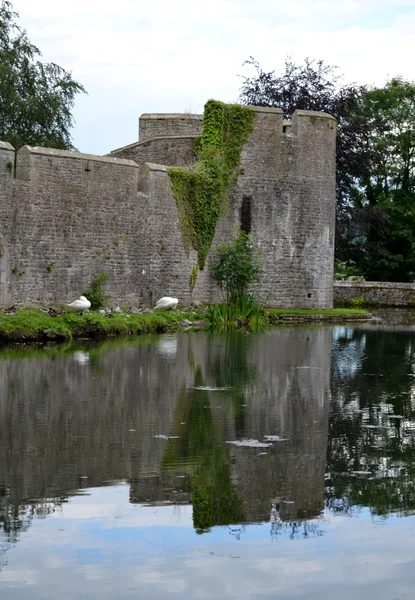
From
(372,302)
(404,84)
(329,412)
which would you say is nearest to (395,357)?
(329,412)

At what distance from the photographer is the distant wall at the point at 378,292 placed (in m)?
36.7

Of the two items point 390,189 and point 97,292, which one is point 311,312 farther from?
point 390,189

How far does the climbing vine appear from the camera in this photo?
86.0ft

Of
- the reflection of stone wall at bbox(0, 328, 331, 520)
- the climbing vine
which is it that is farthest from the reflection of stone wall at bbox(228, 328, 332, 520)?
the climbing vine

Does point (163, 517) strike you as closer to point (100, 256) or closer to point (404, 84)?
point (100, 256)

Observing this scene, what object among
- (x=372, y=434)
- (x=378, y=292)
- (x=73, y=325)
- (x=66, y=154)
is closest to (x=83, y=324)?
(x=73, y=325)

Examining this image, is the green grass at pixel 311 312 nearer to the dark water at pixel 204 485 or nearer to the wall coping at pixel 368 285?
the wall coping at pixel 368 285

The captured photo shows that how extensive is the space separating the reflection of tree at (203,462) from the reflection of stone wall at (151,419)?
0.07m

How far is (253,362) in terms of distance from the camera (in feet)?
50.9

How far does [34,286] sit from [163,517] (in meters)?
15.3

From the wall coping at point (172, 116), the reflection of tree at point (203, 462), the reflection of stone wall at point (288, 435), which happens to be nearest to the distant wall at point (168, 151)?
the wall coping at point (172, 116)

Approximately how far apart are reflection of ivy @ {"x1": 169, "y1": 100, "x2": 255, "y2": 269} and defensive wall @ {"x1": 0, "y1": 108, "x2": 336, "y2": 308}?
0.97 ft

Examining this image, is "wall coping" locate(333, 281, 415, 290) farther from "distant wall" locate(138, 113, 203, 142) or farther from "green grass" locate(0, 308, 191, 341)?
"green grass" locate(0, 308, 191, 341)

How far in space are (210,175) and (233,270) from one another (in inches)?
96.3
